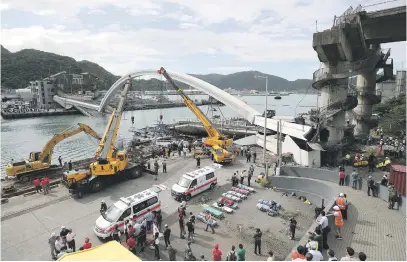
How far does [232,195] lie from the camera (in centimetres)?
1889

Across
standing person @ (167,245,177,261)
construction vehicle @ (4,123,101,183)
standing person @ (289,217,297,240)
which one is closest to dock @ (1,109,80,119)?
construction vehicle @ (4,123,101,183)

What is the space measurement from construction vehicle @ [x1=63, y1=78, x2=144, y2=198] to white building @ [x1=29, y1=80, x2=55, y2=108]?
11093 centimetres

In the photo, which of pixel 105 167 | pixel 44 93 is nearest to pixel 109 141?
pixel 105 167

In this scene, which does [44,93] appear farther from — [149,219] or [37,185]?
[149,219]

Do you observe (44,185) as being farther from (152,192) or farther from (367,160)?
(367,160)

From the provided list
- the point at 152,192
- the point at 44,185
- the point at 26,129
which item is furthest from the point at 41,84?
the point at 152,192

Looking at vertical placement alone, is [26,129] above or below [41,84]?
below

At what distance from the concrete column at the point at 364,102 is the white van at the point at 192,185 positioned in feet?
78.2

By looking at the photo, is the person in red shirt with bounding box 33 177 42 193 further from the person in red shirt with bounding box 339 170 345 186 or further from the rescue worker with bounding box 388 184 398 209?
the rescue worker with bounding box 388 184 398 209

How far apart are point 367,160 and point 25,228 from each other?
2595cm

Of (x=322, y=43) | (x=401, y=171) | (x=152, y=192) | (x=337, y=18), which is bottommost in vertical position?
(x=152, y=192)

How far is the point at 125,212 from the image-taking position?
→ 46.5ft

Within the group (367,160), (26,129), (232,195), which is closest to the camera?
(232,195)

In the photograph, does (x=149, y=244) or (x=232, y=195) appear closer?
(x=149, y=244)
